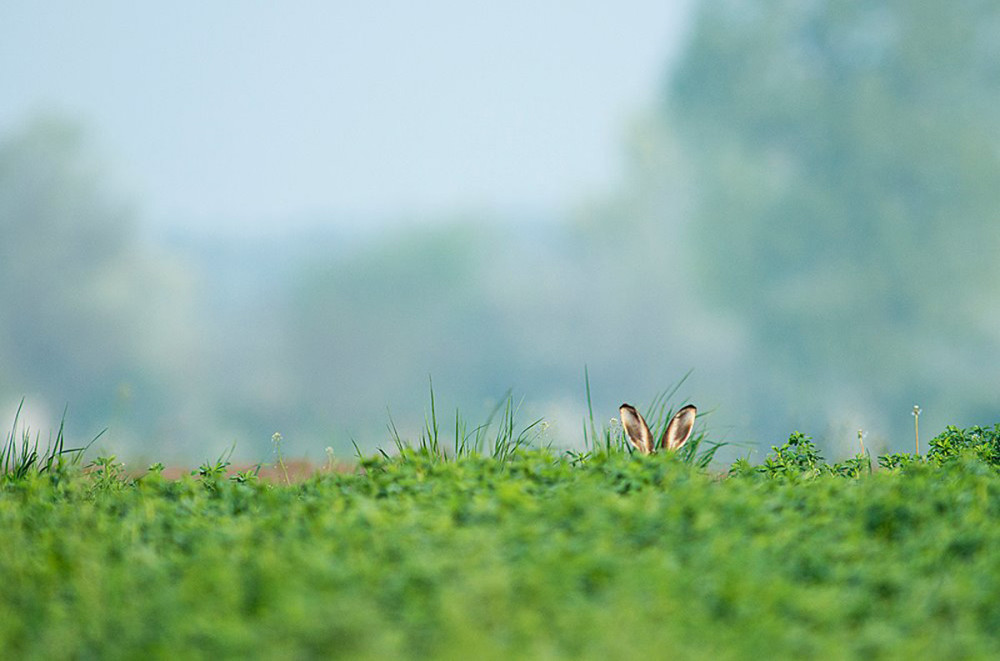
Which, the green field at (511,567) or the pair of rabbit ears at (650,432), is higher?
the pair of rabbit ears at (650,432)

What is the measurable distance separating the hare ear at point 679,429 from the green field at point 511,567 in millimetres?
1358

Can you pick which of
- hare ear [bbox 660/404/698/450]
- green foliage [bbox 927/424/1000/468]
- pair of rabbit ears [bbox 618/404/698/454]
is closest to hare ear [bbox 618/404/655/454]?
pair of rabbit ears [bbox 618/404/698/454]

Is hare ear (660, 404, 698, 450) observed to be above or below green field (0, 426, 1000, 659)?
above

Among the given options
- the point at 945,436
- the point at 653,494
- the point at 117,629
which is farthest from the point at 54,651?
the point at 945,436

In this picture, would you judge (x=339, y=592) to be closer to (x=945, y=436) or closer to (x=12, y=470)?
(x=12, y=470)

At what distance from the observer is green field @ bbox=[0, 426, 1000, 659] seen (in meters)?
4.12

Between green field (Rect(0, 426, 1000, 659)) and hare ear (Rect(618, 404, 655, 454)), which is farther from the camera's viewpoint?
hare ear (Rect(618, 404, 655, 454))

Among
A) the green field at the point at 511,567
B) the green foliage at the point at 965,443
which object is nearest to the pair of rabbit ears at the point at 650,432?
the green field at the point at 511,567

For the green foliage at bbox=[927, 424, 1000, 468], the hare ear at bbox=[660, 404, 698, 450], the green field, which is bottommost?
the green field

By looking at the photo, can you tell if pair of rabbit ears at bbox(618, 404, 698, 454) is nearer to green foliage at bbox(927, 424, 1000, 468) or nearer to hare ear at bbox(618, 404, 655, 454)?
hare ear at bbox(618, 404, 655, 454)

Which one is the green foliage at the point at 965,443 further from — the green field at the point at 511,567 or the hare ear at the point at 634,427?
the hare ear at the point at 634,427

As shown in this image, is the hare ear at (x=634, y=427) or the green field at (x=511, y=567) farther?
the hare ear at (x=634, y=427)

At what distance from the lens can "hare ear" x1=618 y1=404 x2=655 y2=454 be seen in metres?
8.32

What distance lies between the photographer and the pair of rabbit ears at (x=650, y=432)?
8.31 m
